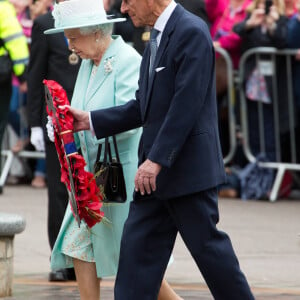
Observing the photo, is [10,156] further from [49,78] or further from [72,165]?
[72,165]

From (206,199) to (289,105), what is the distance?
6.14 m

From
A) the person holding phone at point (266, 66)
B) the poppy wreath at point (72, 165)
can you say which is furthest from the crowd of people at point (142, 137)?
the person holding phone at point (266, 66)

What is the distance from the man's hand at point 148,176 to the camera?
5.09m

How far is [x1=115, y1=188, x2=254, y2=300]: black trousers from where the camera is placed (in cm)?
520

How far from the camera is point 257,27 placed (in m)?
11.3

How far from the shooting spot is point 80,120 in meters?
5.70

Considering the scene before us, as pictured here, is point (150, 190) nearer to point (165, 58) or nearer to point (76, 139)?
point (165, 58)

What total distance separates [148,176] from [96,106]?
3.85 ft

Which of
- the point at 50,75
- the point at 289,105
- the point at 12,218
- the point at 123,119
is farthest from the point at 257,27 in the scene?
the point at 123,119

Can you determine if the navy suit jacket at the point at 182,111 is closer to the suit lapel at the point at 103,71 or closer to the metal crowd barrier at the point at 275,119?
the suit lapel at the point at 103,71

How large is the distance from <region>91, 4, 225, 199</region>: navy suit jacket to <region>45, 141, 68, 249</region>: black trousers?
230cm

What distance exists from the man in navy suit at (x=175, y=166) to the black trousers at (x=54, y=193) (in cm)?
221

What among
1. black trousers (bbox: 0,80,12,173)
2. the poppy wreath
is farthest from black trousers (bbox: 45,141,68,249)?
black trousers (bbox: 0,80,12,173)

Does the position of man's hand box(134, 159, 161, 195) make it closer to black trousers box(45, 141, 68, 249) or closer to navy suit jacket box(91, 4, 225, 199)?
navy suit jacket box(91, 4, 225, 199)
